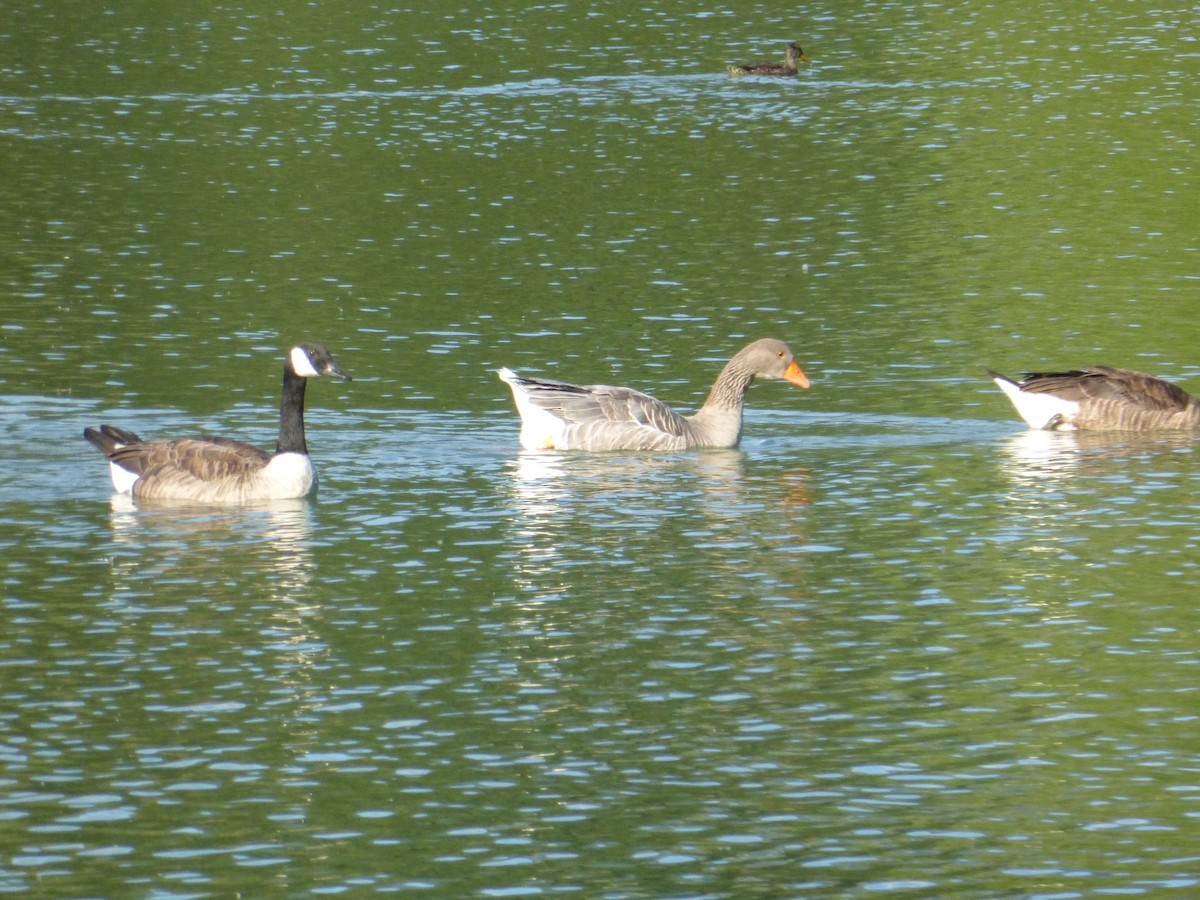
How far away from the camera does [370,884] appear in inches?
521

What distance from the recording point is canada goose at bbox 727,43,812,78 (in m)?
62.8

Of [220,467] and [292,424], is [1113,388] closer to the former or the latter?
[292,424]

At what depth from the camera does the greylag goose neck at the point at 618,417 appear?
85.1 ft

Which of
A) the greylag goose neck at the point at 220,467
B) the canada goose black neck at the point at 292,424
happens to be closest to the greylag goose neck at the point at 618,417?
the canada goose black neck at the point at 292,424

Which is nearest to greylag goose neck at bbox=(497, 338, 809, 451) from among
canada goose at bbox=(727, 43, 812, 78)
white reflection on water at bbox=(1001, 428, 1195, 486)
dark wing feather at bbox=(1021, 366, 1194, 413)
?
white reflection on water at bbox=(1001, 428, 1195, 486)

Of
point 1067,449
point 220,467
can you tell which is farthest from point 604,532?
point 1067,449

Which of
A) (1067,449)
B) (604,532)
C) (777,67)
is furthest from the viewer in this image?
(777,67)

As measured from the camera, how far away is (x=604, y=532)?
72.9ft

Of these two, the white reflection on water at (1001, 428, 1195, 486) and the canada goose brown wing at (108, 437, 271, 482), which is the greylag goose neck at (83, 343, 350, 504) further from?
the white reflection on water at (1001, 428, 1195, 486)

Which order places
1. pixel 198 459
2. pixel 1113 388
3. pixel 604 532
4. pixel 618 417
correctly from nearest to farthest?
pixel 604 532 < pixel 198 459 < pixel 618 417 < pixel 1113 388

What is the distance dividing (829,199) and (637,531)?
24.8 meters

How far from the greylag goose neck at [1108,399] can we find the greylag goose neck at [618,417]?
139 inches

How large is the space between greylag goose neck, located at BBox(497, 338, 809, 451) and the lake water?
0.37 m

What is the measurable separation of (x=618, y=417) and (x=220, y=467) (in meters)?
5.17
